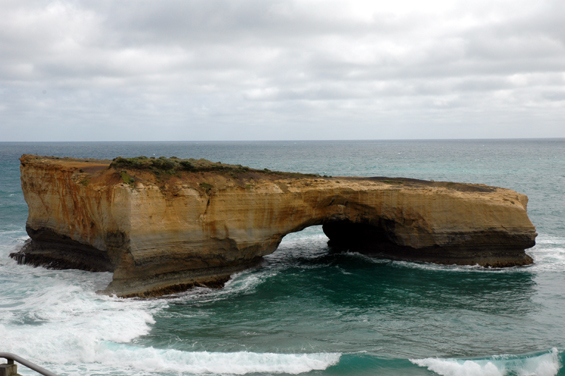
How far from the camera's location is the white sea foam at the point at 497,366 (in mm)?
13164

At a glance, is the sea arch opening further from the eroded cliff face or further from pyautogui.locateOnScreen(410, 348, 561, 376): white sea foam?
pyautogui.locateOnScreen(410, 348, 561, 376): white sea foam

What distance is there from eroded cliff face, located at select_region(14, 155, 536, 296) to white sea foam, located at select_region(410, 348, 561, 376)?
952cm

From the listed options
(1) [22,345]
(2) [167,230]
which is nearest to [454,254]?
(2) [167,230]

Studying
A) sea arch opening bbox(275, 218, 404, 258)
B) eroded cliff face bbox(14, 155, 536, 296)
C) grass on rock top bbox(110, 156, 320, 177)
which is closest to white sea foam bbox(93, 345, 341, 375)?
eroded cliff face bbox(14, 155, 536, 296)

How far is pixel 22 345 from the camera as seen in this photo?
1368 centimetres

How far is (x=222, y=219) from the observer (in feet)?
66.6

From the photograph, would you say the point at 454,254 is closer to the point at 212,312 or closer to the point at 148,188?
the point at 212,312

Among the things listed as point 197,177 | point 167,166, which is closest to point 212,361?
point 197,177

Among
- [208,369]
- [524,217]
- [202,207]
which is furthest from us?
[524,217]

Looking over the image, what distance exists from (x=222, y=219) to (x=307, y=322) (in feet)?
20.2

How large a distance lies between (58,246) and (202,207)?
28.4 feet

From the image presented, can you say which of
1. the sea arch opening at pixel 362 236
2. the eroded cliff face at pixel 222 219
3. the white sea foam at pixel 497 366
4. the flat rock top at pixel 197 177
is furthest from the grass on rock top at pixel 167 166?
the white sea foam at pixel 497 366

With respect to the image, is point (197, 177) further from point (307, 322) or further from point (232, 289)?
point (307, 322)

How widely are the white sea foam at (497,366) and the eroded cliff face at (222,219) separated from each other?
9.52m
